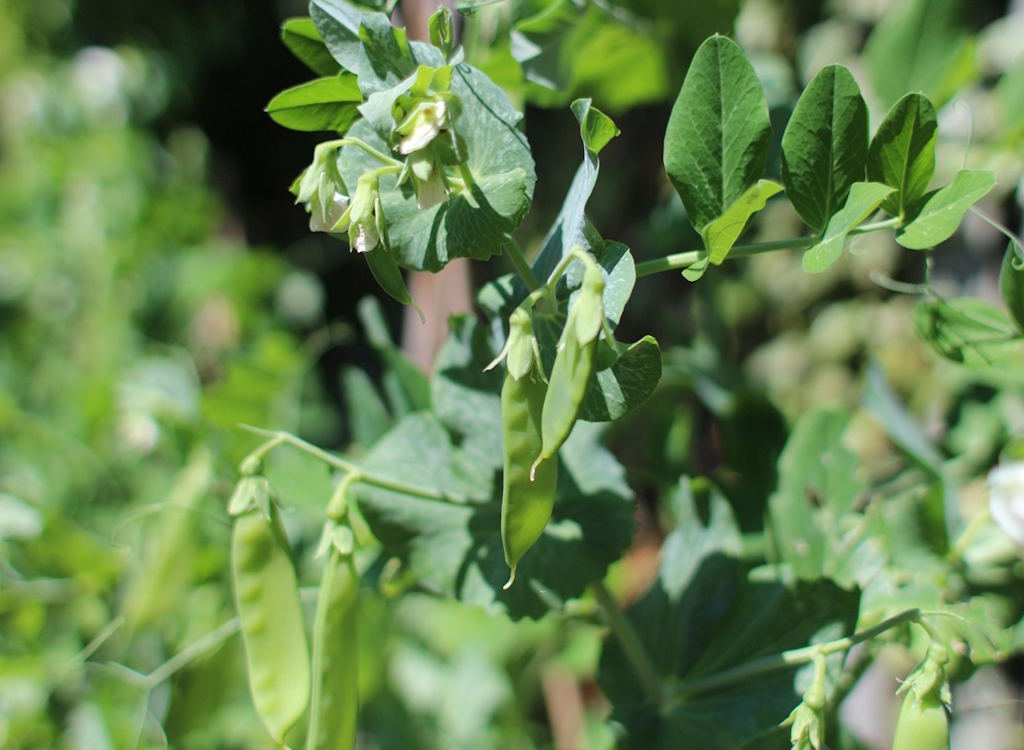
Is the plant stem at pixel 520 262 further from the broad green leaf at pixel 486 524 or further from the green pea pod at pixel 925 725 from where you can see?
the green pea pod at pixel 925 725

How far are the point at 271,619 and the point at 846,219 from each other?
32cm

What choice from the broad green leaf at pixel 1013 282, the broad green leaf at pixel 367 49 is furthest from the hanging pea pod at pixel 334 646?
the broad green leaf at pixel 1013 282

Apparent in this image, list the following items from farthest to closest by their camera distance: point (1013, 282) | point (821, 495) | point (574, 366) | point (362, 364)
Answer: point (362, 364), point (821, 495), point (1013, 282), point (574, 366)

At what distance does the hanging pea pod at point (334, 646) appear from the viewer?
40 centimetres

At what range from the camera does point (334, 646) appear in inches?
15.8

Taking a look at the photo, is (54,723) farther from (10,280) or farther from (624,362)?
(10,280)

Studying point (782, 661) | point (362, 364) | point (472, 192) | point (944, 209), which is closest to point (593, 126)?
point (472, 192)

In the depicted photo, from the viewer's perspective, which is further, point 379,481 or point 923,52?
point 923,52

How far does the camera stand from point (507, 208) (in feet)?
1.06

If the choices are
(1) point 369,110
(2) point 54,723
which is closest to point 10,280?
(2) point 54,723

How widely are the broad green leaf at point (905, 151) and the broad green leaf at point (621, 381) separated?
146mm

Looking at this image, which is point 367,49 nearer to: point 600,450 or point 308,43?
point 308,43

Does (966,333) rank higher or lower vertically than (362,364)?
higher

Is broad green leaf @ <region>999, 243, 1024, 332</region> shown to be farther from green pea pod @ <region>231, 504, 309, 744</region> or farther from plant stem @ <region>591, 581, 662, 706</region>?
green pea pod @ <region>231, 504, 309, 744</region>
